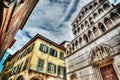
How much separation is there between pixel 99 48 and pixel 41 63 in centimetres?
854

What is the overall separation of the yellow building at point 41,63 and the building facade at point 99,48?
3.61 m

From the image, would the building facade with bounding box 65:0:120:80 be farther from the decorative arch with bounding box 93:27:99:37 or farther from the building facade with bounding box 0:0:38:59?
the building facade with bounding box 0:0:38:59

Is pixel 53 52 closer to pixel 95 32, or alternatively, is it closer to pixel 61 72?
pixel 61 72

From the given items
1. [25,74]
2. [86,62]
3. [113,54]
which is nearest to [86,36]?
[86,62]

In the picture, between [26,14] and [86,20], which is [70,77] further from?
[26,14]

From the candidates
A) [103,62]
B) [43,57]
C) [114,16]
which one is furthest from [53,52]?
[114,16]

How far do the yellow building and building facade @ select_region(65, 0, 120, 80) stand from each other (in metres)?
3.61

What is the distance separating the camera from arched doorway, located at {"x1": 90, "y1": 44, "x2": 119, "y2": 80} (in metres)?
7.52

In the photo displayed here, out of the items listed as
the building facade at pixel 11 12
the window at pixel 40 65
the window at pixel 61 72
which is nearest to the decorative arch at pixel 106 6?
the building facade at pixel 11 12

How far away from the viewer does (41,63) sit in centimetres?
1343

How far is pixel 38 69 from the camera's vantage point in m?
12.5

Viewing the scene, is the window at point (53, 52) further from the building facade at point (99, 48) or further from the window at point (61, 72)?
the building facade at point (99, 48)

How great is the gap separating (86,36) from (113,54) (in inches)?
163

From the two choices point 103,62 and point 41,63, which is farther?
point 41,63
